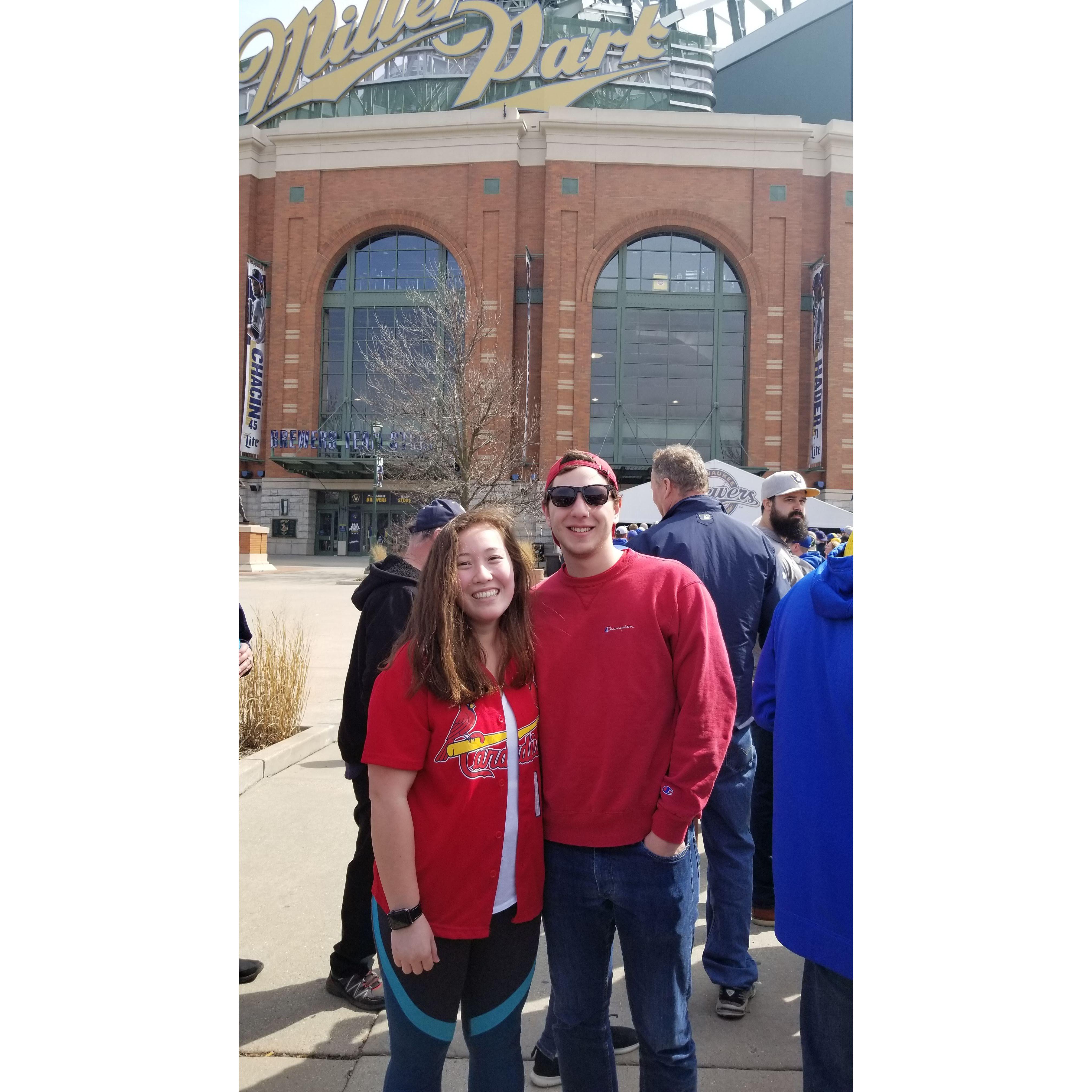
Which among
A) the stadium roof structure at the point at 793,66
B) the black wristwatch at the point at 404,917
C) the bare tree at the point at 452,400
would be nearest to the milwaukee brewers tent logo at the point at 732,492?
the black wristwatch at the point at 404,917

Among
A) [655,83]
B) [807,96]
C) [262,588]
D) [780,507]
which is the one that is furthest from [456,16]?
[780,507]

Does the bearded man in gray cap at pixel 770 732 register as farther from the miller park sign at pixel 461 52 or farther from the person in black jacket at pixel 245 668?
the miller park sign at pixel 461 52

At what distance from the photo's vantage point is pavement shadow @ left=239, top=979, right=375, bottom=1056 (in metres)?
2.51

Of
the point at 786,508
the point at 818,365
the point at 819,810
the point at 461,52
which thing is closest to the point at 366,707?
the point at 819,810

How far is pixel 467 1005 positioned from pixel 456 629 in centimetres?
88

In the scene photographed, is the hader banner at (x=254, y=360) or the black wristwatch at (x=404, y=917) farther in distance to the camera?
the hader banner at (x=254, y=360)

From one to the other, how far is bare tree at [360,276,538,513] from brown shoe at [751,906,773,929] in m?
16.8

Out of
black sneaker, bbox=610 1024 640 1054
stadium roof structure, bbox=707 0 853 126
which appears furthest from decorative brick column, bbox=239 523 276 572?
stadium roof structure, bbox=707 0 853 126

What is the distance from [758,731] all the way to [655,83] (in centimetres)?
3940

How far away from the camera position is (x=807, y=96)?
40.6m

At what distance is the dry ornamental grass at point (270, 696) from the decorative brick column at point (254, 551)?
59.4 ft

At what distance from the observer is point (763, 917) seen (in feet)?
11.0

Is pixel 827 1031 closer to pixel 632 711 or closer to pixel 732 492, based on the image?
pixel 632 711

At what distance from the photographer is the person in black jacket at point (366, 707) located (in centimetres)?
255
